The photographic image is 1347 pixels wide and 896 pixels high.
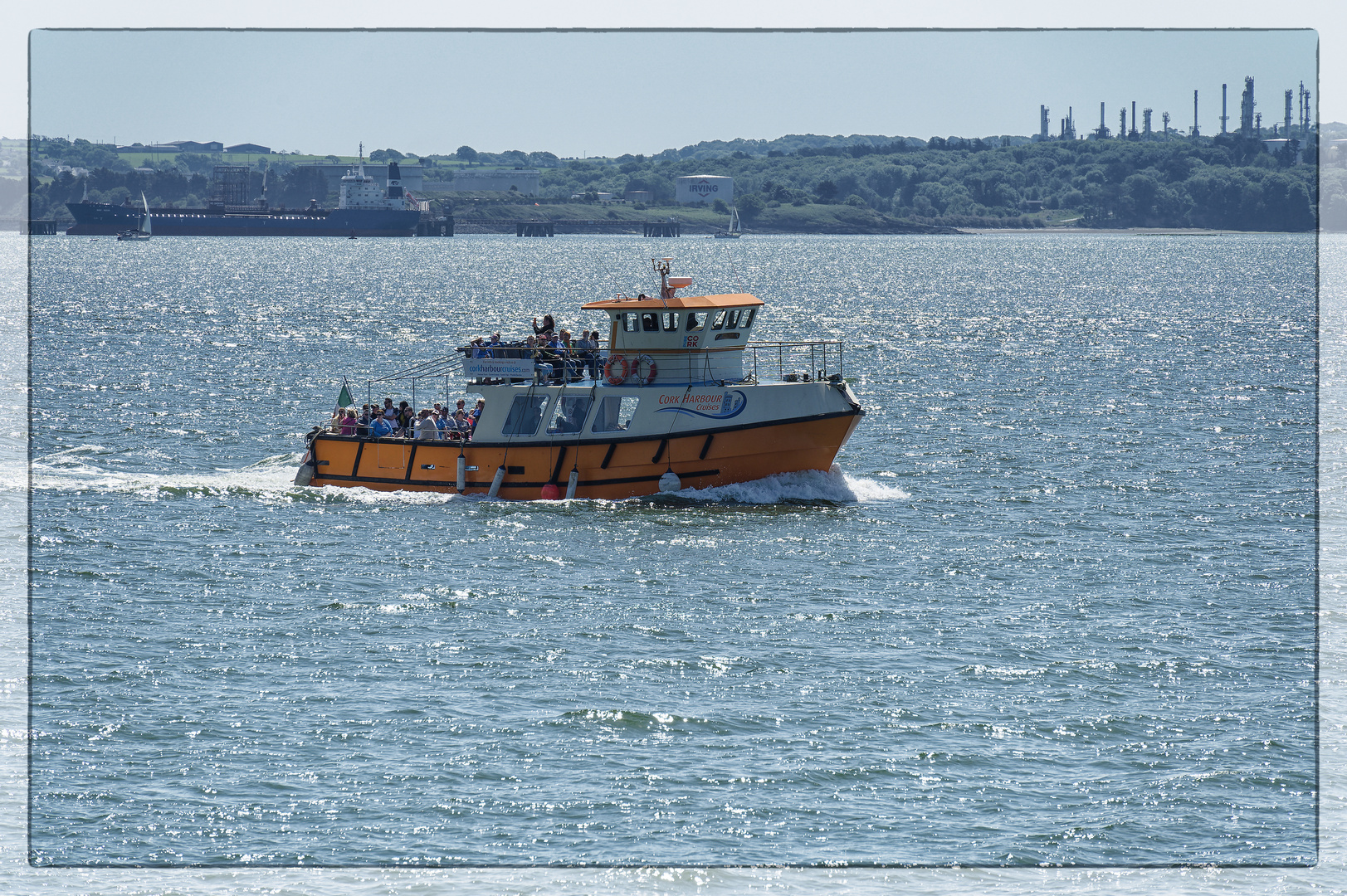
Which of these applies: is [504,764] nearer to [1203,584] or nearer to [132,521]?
[1203,584]

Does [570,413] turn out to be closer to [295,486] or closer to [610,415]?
[610,415]

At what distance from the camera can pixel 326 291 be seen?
158 m

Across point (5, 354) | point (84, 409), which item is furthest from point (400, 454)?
point (5, 354)

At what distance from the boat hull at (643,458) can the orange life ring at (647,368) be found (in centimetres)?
174

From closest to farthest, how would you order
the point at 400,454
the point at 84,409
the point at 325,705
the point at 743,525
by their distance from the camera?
the point at 325,705 → the point at 743,525 → the point at 400,454 → the point at 84,409

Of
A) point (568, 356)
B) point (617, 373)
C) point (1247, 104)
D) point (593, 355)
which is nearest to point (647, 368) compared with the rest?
point (617, 373)

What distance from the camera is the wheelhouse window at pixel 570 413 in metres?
42.1

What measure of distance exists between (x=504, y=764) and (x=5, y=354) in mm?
76447

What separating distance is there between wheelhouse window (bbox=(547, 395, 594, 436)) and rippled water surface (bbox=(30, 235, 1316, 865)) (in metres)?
2.26

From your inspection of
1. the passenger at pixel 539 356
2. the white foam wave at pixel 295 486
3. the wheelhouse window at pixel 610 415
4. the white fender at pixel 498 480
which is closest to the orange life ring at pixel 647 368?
the wheelhouse window at pixel 610 415

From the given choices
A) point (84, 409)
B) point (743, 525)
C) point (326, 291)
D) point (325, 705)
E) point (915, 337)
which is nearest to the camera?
point (325, 705)

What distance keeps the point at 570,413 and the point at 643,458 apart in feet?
8.00

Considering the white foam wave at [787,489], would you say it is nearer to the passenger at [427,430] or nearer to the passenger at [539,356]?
the passenger at [539,356]

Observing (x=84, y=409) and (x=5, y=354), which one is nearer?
(x=84, y=409)
